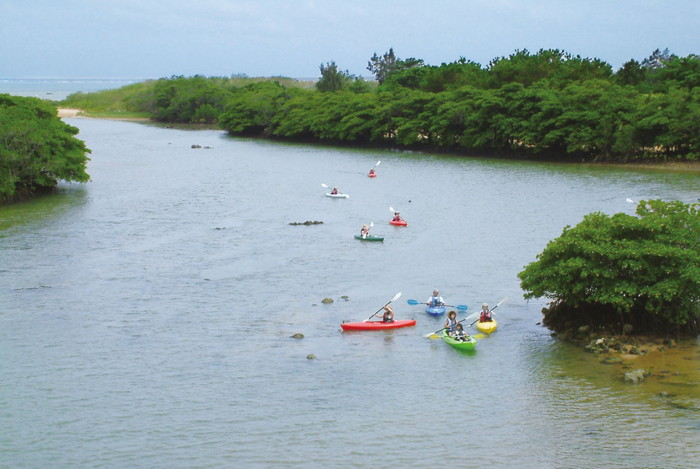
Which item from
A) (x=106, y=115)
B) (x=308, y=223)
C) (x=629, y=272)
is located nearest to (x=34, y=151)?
(x=308, y=223)

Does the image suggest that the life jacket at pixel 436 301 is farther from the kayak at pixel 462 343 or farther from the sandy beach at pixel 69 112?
the sandy beach at pixel 69 112

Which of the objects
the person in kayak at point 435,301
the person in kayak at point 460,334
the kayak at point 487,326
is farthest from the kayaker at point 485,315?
the person in kayak at point 435,301

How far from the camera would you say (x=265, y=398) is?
22.6m

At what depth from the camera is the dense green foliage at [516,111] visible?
72.1 metres

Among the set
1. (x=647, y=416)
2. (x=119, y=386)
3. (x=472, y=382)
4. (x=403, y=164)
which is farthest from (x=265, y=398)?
(x=403, y=164)

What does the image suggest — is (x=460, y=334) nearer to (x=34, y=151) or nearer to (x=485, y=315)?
(x=485, y=315)

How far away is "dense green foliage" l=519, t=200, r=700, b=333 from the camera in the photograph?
2484cm

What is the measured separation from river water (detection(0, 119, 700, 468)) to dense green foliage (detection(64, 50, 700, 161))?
69.8ft

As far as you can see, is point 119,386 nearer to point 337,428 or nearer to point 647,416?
point 337,428

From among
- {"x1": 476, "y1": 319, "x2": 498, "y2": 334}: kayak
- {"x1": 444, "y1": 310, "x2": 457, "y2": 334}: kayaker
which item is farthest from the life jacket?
{"x1": 476, "y1": 319, "x2": 498, "y2": 334}: kayak

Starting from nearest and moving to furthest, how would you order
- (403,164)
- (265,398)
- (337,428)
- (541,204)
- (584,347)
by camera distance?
(337,428) < (265,398) < (584,347) < (541,204) < (403,164)

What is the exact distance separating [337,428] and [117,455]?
5.55 metres

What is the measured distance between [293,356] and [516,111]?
62309 mm

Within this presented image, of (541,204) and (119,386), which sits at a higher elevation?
(541,204)
